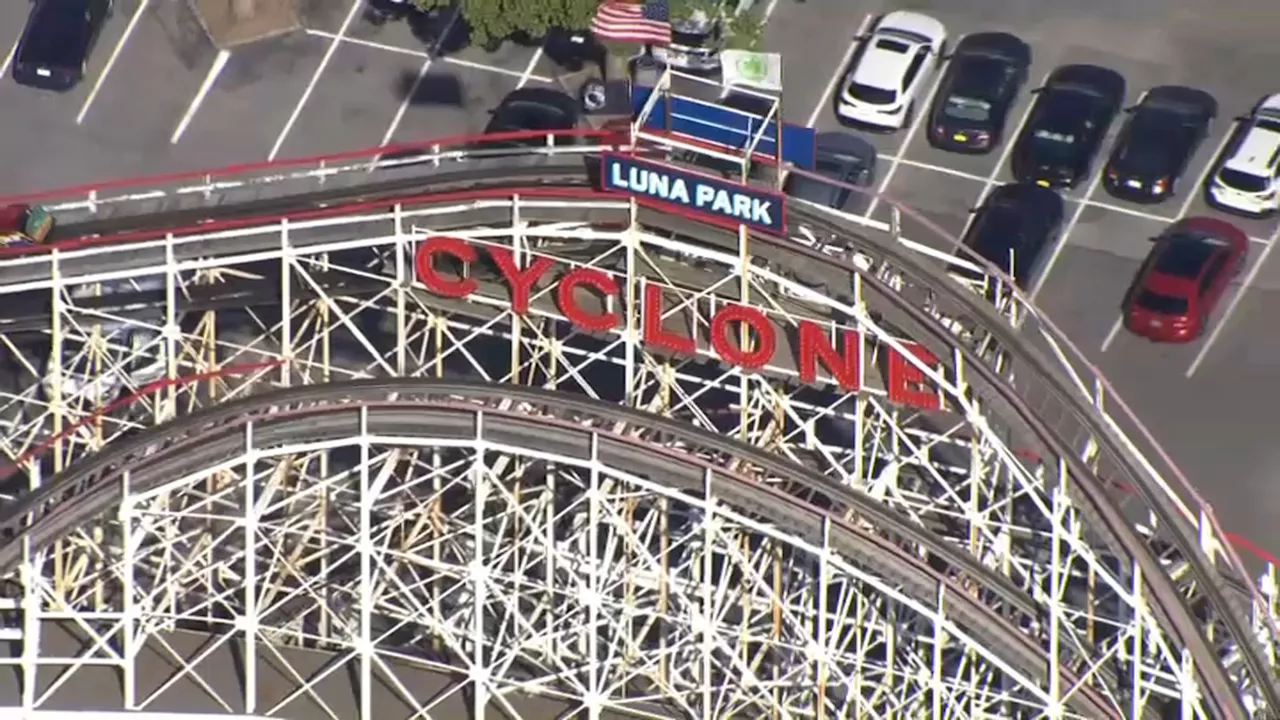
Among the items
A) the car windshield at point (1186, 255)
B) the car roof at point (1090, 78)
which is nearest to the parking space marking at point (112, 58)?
the car roof at point (1090, 78)

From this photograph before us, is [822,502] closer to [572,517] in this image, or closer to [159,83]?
[572,517]

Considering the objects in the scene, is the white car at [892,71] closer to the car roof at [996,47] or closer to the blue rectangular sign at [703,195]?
the car roof at [996,47]

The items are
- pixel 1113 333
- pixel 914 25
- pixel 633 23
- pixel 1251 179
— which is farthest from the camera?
pixel 914 25

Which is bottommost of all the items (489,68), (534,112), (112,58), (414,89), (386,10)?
(112,58)

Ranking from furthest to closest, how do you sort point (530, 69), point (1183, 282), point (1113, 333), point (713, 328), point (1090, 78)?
1. point (530, 69)
2. point (1090, 78)
3. point (1113, 333)
4. point (1183, 282)
5. point (713, 328)

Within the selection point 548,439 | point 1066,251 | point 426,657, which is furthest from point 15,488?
point 1066,251

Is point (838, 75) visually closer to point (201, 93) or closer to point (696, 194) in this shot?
point (201, 93)

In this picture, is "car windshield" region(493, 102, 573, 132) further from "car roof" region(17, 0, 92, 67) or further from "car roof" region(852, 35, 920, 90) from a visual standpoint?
"car roof" region(17, 0, 92, 67)

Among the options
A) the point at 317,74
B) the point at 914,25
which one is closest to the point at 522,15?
the point at 317,74
